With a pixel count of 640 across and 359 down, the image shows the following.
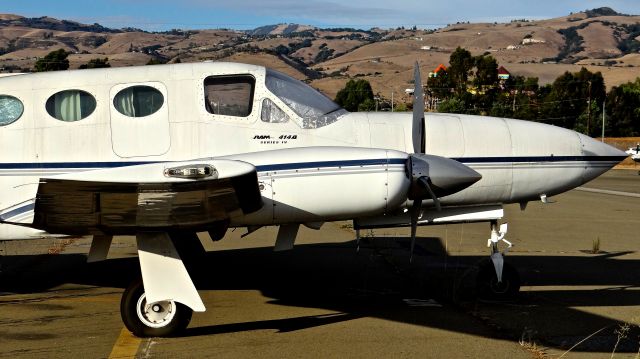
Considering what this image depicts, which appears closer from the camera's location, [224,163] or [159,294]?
[224,163]

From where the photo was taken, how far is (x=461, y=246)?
1638cm

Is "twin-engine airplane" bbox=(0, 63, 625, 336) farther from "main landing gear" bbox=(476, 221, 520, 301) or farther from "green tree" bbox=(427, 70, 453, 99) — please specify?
"green tree" bbox=(427, 70, 453, 99)

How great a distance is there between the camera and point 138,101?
1009 centimetres

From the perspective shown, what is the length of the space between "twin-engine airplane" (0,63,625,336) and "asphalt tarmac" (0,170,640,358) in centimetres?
75

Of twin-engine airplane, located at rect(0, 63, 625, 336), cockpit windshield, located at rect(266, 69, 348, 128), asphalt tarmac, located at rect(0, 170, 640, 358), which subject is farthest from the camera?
cockpit windshield, located at rect(266, 69, 348, 128)

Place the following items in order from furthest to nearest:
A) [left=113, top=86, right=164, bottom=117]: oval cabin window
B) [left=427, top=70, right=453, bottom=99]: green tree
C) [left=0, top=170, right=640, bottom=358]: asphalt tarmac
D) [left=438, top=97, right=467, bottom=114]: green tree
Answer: [left=427, top=70, right=453, bottom=99]: green tree
[left=438, top=97, right=467, bottom=114]: green tree
[left=113, top=86, right=164, bottom=117]: oval cabin window
[left=0, top=170, right=640, bottom=358]: asphalt tarmac

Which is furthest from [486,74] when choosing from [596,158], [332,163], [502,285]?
[332,163]

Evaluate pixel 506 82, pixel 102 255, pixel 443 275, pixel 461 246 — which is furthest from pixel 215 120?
pixel 506 82

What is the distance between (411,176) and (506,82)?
370ft

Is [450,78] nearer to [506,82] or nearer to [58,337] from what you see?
[506,82]

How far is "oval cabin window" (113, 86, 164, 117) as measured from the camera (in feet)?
32.9

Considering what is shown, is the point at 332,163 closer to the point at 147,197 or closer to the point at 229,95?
the point at 229,95

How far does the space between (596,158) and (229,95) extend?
534 centimetres

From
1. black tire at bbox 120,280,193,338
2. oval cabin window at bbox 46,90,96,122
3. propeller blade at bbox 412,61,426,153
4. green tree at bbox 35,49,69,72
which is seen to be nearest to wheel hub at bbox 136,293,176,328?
black tire at bbox 120,280,193,338
